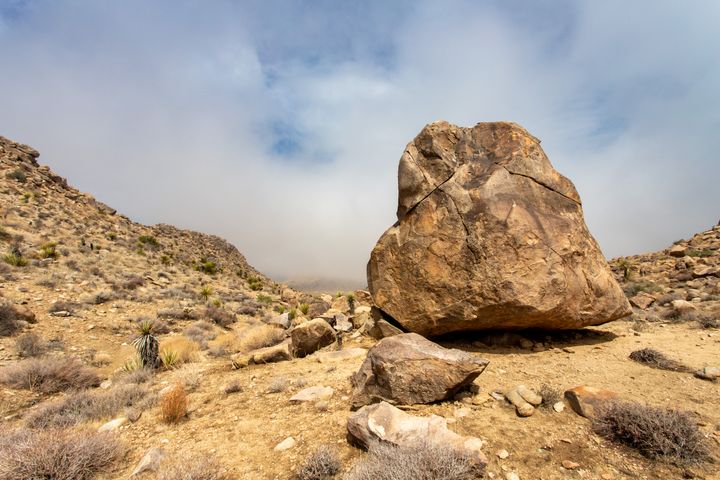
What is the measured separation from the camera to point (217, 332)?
14984 millimetres

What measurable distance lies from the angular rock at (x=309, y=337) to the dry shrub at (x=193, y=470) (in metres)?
5.14

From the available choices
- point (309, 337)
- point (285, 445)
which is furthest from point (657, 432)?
point (309, 337)

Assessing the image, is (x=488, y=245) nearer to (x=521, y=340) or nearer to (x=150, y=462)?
(x=521, y=340)

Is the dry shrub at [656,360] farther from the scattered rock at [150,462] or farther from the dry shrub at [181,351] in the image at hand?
the dry shrub at [181,351]

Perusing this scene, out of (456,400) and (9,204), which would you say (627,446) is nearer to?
(456,400)

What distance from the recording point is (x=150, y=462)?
4371mm

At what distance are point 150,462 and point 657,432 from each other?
5.97 meters

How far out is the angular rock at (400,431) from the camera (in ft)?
12.6

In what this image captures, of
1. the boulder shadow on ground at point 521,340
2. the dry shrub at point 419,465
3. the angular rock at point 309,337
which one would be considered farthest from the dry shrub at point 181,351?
the dry shrub at point 419,465

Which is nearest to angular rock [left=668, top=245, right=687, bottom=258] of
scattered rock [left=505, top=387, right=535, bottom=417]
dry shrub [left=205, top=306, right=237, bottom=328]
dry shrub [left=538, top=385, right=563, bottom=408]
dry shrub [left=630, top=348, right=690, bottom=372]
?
dry shrub [left=630, top=348, right=690, bottom=372]

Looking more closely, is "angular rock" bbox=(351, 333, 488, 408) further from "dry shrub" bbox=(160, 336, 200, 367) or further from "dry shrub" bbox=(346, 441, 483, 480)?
"dry shrub" bbox=(160, 336, 200, 367)

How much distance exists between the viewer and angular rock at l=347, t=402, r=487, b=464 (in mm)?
Result: 3838

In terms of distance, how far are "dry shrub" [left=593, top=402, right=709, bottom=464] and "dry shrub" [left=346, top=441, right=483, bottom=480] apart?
1.76 metres

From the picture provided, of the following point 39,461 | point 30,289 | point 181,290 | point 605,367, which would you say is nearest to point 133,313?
point 30,289
